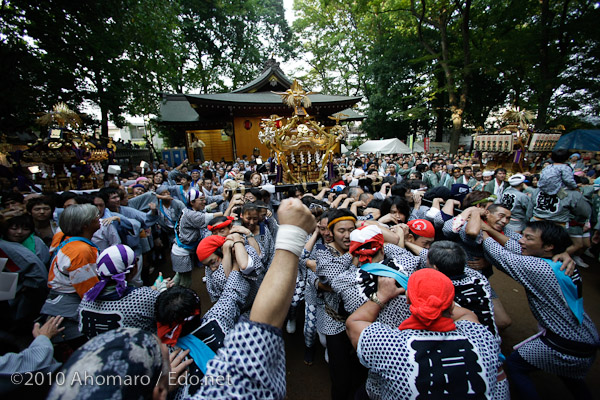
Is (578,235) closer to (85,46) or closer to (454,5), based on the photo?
(85,46)

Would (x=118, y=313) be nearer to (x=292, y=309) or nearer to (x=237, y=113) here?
(x=292, y=309)

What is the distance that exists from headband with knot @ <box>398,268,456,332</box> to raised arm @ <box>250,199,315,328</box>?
72cm

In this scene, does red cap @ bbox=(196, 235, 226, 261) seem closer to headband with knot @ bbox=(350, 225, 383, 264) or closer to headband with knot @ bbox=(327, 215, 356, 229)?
headband with knot @ bbox=(327, 215, 356, 229)

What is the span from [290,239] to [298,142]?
5.65m

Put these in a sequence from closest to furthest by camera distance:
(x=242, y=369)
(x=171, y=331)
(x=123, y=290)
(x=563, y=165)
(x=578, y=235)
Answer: (x=242, y=369)
(x=171, y=331)
(x=123, y=290)
(x=563, y=165)
(x=578, y=235)

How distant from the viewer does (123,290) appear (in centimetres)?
176

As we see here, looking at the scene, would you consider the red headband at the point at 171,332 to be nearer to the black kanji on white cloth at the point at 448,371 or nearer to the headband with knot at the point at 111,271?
the headband with knot at the point at 111,271

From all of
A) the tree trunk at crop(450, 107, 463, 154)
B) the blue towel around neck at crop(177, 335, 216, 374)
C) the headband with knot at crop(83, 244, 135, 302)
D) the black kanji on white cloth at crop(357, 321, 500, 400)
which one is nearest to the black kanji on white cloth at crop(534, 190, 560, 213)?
the black kanji on white cloth at crop(357, 321, 500, 400)

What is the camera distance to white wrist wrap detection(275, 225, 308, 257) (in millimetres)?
980

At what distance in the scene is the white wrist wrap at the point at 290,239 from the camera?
0.98 m

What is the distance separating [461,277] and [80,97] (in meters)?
15.4

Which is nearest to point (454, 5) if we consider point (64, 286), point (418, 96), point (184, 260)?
point (418, 96)

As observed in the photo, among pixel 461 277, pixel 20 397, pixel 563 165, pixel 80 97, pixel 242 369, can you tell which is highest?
pixel 80 97

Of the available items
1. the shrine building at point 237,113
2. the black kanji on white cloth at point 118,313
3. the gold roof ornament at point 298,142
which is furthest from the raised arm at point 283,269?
the shrine building at point 237,113
